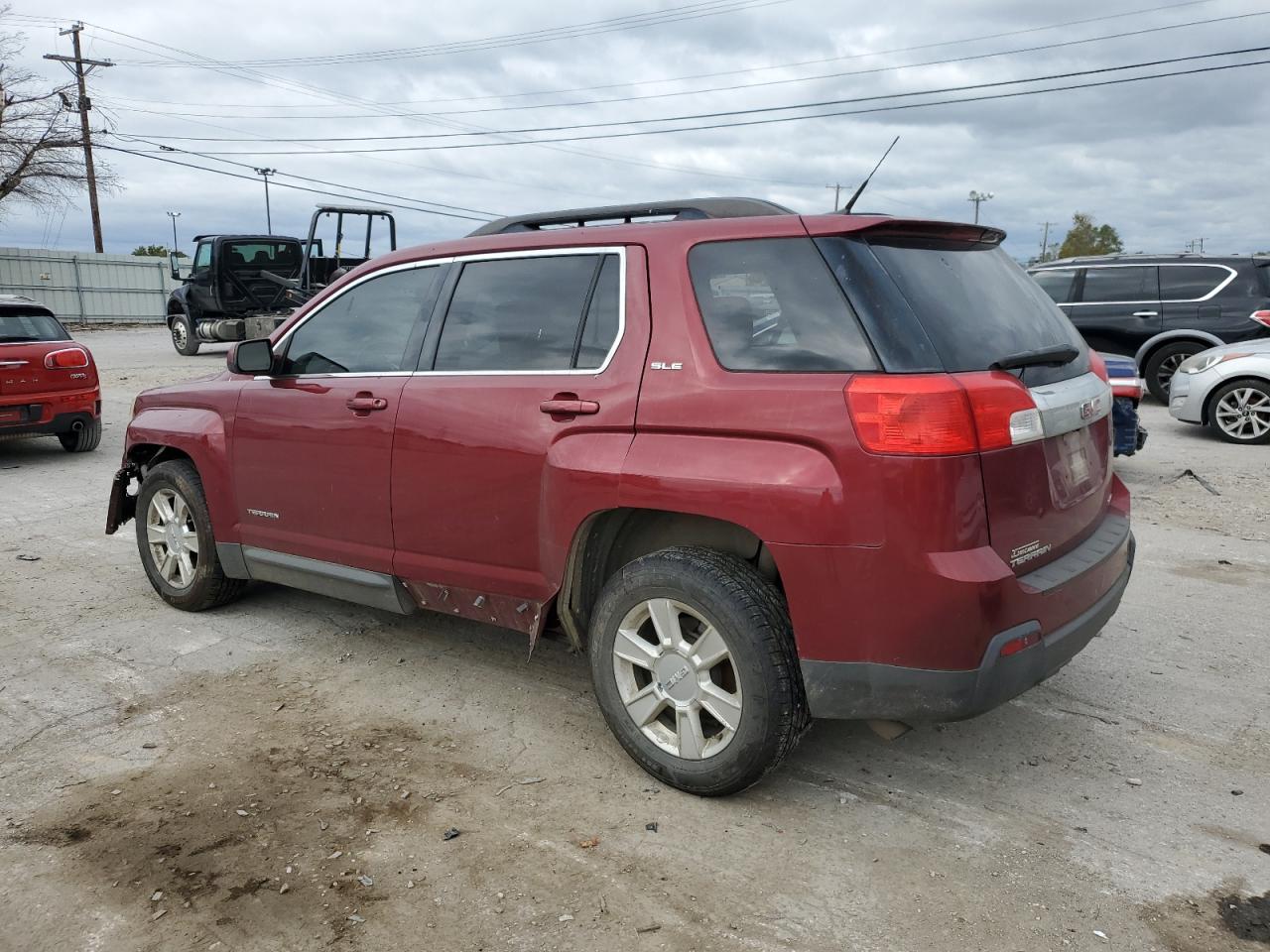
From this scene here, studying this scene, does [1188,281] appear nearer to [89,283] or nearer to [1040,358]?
[1040,358]

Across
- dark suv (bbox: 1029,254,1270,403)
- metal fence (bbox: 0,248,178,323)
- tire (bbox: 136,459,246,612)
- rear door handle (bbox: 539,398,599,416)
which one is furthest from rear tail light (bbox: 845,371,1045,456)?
metal fence (bbox: 0,248,178,323)

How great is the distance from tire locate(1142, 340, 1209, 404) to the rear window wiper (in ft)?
35.4

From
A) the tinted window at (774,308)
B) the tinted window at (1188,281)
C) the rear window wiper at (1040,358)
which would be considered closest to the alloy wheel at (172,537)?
the tinted window at (774,308)

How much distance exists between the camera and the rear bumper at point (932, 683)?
9.39 ft

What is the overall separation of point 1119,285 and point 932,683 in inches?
473

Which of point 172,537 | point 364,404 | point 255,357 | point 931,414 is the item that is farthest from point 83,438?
point 931,414

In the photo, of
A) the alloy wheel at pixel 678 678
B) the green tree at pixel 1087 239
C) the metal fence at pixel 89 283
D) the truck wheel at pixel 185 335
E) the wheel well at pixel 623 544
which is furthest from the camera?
the green tree at pixel 1087 239

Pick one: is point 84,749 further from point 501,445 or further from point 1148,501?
point 1148,501

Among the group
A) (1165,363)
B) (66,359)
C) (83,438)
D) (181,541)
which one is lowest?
(83,438)

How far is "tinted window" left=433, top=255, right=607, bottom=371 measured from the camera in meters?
3.67

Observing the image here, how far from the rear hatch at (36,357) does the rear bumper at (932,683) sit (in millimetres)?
9070

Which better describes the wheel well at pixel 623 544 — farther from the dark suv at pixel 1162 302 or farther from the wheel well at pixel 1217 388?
the dark suv at pixel 1162 302

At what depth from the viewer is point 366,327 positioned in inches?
174

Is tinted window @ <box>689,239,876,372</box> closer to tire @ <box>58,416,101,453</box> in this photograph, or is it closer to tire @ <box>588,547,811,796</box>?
tire @ <box>588,547,811,796</box>
